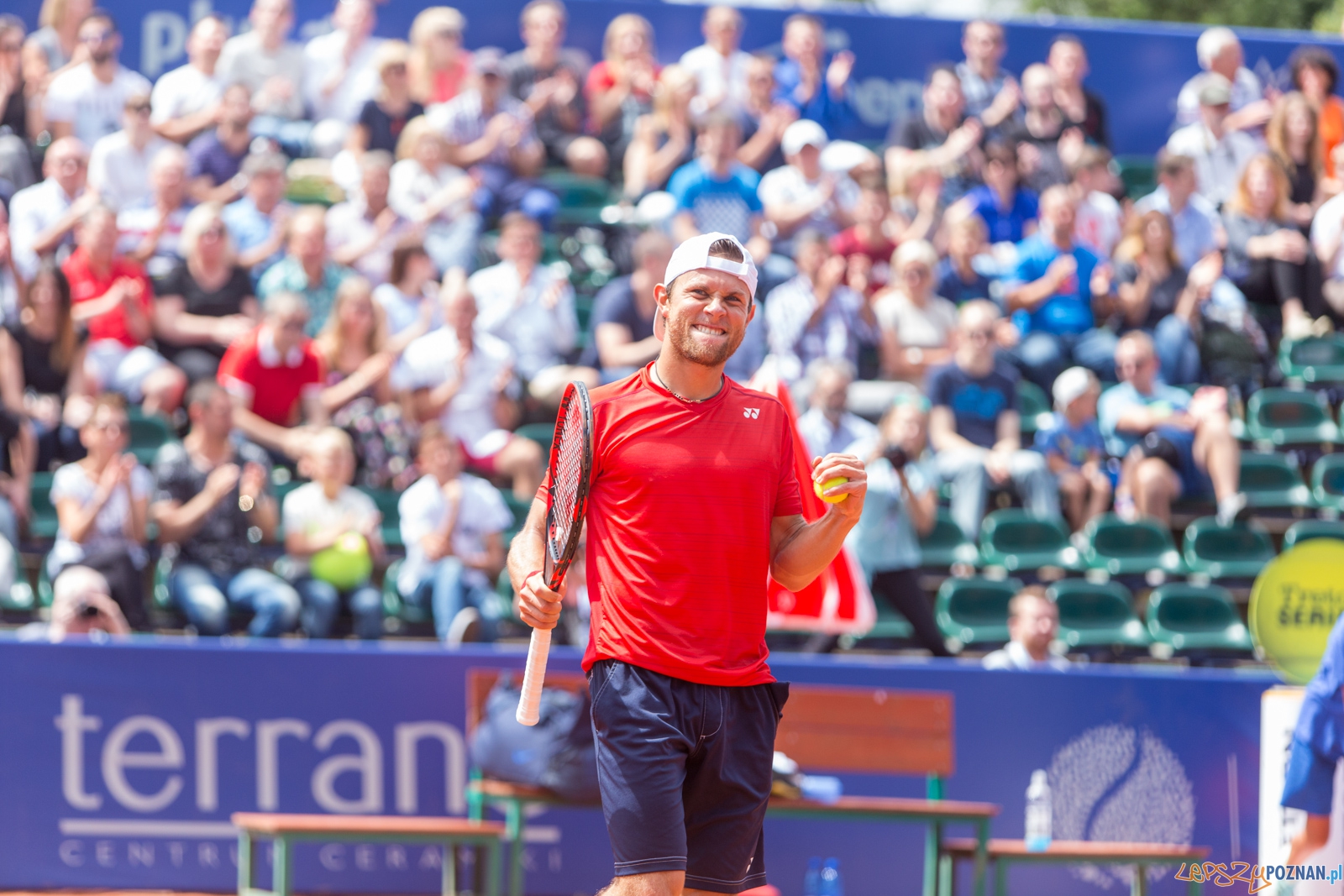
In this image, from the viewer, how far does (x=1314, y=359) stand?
11422mm

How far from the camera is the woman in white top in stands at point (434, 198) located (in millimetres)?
10508

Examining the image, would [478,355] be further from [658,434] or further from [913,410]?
[658,434]

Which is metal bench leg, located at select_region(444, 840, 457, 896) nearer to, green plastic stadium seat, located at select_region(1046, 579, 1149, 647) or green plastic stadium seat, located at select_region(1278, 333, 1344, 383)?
green plastic stadium seat, located at select_region(1046, 579, 1149, 647)

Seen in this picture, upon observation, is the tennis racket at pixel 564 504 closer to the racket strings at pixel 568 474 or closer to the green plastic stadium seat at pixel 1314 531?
the racket strings at pixel 568 474

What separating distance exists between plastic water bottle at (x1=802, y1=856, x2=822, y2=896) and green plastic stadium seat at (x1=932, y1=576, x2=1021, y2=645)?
71.3 inches

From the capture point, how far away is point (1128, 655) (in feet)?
29.0

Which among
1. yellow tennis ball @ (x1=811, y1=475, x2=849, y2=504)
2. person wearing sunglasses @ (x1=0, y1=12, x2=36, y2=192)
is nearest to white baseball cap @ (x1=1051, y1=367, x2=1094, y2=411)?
yellow tennis ball @ (x1=811, y1=475, x2=849, y2=504)

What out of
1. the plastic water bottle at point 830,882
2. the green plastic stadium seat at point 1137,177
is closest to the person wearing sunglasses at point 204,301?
the plastic water bottle at point 830,882

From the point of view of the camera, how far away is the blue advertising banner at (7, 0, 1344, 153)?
12797mm

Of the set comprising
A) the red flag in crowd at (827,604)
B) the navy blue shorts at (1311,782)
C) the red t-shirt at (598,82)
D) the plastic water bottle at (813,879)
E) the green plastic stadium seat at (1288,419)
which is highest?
the red t-shirt at (598,82)

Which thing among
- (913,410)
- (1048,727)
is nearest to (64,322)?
(913,410)

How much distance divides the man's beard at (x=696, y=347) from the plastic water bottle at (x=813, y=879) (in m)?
3.97

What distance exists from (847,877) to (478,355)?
3626mm

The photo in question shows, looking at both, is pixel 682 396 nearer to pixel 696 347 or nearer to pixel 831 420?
pixel 696 347
